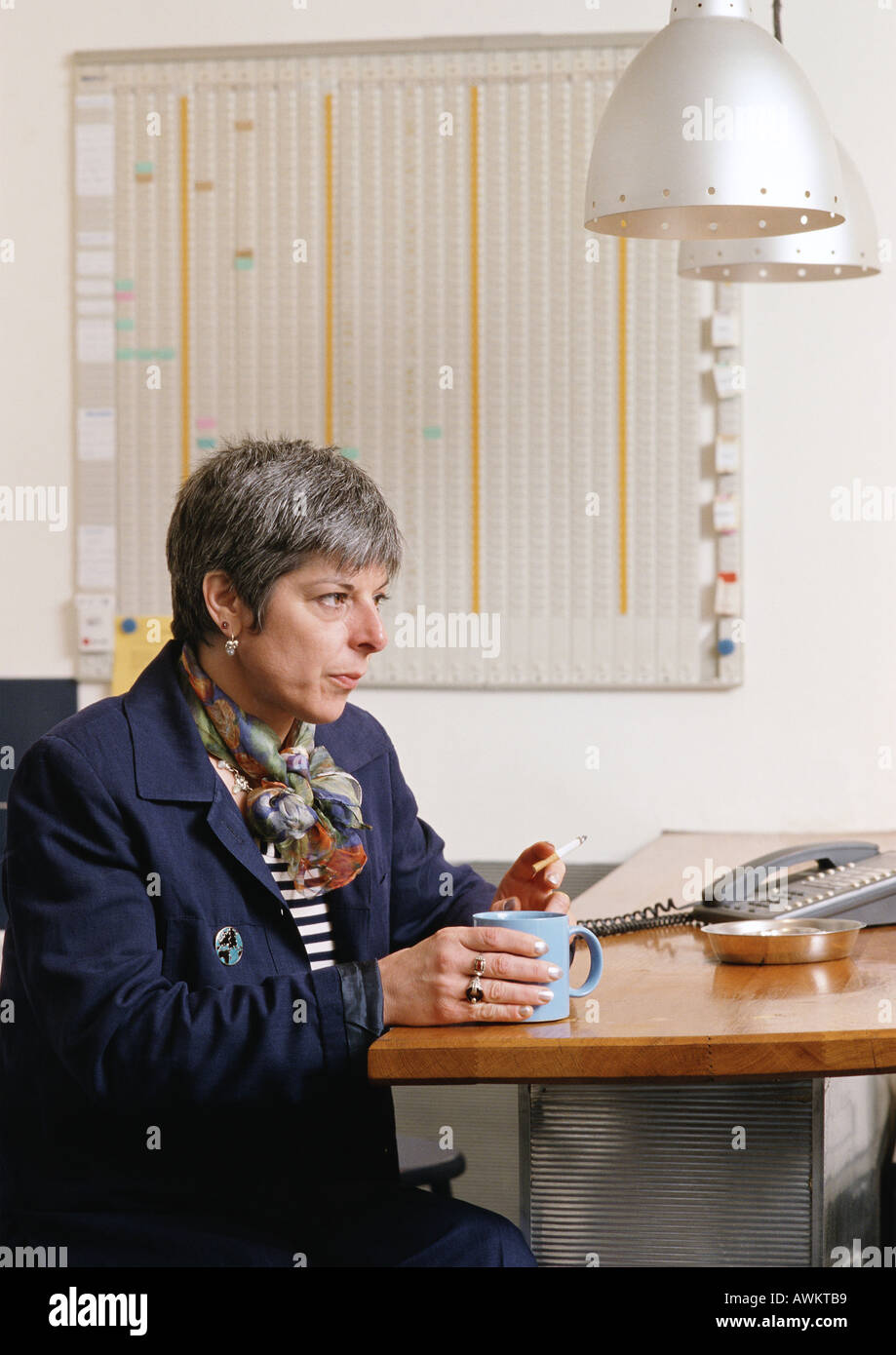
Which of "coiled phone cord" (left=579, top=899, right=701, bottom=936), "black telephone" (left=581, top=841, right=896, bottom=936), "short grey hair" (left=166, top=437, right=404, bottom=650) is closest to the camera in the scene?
"short grey hair" (left=166, top=437, right=404, bottom=650)

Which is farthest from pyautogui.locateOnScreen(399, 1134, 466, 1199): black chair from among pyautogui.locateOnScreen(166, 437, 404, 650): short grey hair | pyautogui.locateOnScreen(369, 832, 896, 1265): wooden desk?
pyautogui.locateOnScreen(166, 437, 404, 650): short grey hair

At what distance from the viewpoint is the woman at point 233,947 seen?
1358 millimetres

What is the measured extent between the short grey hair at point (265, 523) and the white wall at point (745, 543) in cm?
156

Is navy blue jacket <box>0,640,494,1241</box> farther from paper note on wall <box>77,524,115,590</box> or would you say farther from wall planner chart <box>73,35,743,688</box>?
paper note on wall <box>77,524,115,590</box>

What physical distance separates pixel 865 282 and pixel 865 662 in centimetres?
75

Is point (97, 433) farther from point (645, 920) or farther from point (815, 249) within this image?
point (645, 920)

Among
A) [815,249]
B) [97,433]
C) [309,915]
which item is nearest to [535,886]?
[309,915]

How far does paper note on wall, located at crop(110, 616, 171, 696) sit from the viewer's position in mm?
3219

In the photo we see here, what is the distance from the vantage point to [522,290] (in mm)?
3102

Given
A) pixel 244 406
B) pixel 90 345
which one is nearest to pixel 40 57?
pixel 90 345

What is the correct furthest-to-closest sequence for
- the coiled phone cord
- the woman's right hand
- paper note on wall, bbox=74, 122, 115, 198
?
paper note on wall, bbox=74, 122, 115, 198 → the coiled phone cord → the woman's right hand

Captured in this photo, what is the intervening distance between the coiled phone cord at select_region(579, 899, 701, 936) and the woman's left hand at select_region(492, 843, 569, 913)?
0.19 metres

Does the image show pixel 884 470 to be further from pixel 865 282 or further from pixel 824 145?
pixel 824 145

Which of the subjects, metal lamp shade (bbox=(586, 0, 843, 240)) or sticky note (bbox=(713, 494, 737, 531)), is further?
sticky note (bbox=(713, 494, 737, 531))
